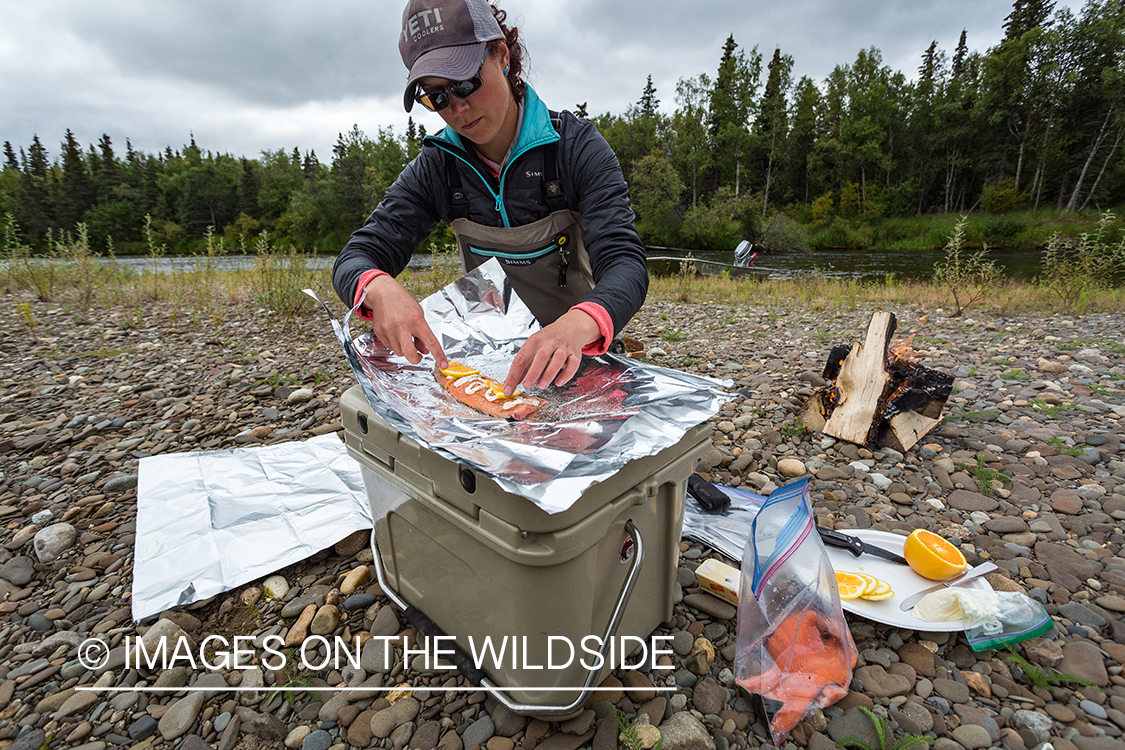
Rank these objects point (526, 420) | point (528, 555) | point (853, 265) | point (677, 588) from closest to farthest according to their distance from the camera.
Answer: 1. point (528, 555)
2. point (526, 420)
3. point (677, 588)
4. point (853, 265)

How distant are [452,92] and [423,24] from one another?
8.2 inches

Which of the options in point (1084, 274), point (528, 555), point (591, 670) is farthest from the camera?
point (1084, 274)

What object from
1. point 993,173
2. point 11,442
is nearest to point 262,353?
point 11,442

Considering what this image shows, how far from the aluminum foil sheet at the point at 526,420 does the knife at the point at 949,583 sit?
0.95 m

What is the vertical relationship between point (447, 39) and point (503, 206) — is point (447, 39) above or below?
above

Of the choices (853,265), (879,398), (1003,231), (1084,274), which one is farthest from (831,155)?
(879,398)

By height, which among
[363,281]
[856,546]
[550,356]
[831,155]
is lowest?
[856,546]

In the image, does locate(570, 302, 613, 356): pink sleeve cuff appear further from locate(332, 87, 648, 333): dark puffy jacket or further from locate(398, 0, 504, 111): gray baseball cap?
locate(398, 0, 504, 111): gray baseball cap

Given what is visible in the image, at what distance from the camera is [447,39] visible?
1495 millimetres

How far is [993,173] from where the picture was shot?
105 feet

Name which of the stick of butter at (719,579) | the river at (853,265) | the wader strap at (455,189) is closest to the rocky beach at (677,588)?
the stick of butter at (719,579)

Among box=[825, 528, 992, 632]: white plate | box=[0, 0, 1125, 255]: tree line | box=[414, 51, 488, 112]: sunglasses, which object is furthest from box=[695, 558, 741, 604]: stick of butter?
box=[0, 0, 1125, 255]: tree line

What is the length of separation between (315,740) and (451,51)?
6.22ft

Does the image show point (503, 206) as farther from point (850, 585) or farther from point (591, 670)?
point (850, 585)
